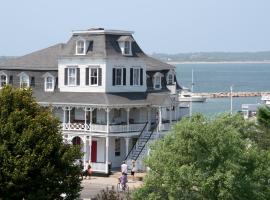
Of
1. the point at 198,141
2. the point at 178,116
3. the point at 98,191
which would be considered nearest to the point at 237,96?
the point at 178,116

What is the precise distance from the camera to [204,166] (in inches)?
1277

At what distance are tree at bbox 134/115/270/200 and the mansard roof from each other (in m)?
23.7

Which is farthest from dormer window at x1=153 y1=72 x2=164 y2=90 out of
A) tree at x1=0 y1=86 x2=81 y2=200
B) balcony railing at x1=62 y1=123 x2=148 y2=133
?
tree at x1=0 y1=86 x2=81 y2=200

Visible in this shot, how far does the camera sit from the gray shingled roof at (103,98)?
55.9 metres

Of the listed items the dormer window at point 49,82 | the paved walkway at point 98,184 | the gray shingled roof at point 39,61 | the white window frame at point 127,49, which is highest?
the white window frame at point 127,49

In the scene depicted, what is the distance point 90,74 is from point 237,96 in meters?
136

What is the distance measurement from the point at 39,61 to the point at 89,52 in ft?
19.8

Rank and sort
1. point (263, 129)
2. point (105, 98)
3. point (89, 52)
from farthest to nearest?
point (89, 52) → point (105, 98) → point (263, 129)

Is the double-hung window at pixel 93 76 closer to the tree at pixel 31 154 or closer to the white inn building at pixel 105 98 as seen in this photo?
the white inn building at pixel 105 98

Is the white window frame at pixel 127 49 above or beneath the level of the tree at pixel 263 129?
above

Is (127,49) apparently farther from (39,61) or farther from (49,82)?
(39,61)

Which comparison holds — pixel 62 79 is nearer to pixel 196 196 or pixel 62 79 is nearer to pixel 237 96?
pixel 196 196

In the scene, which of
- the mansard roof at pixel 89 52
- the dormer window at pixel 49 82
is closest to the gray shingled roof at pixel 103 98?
the dormer window at pixel 49 82

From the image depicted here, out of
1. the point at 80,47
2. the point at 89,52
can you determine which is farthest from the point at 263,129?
the point at 80,47
